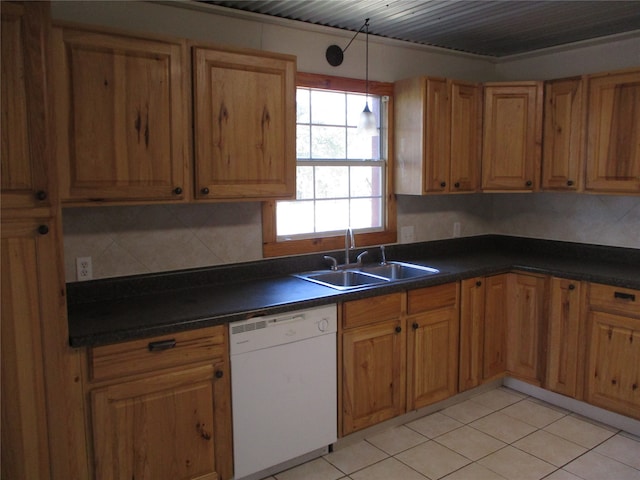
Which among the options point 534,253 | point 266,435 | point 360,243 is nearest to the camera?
point 266,435

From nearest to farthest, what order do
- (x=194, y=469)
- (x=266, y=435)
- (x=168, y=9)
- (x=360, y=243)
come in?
1. (x=194, y=469)
2. (x=266, y=435)
3. (x=168, y=9)
4. (x=360, y=243)

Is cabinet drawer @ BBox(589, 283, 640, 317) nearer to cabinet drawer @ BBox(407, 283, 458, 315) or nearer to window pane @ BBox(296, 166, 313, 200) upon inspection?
cabinet drawer @ BBox(407, 283, 458, 315)

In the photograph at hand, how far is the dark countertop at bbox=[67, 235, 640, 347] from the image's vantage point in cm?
220

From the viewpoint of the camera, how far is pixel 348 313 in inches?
107

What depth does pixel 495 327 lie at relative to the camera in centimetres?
348

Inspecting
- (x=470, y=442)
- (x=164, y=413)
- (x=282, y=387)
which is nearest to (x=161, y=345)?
(x=164, y=413)

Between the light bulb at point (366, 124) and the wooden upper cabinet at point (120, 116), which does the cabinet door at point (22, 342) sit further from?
the light bulb at point (366, 124)

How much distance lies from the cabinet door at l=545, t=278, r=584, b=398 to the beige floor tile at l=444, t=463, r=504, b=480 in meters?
0.94

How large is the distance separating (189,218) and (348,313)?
98cm

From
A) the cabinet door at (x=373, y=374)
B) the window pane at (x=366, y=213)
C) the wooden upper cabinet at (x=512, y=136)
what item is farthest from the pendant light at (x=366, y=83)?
the cabinet door at (x=373, y=374)

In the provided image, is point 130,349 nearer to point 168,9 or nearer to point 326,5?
point 168,9

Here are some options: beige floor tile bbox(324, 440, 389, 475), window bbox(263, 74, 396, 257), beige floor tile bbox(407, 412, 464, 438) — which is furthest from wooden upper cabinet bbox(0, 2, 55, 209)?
beige floor tile bbox(407, 412, 464, 438)

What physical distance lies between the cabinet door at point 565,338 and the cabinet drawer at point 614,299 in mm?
85

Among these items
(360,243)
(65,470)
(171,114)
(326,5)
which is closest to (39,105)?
(171,114)
